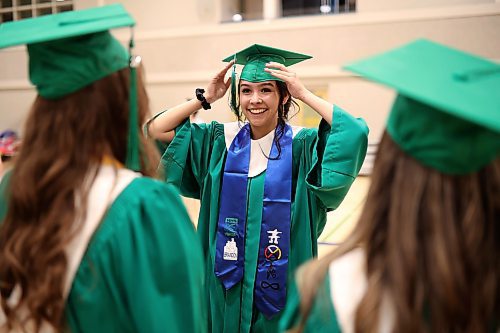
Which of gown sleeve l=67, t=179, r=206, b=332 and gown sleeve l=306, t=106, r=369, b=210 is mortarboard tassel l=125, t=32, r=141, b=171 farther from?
gown sleeve l=306, t=106, r=369, b=210

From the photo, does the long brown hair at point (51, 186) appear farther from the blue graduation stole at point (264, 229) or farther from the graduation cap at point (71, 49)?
the blue graduation stole at point (264, 229)

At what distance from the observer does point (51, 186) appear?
113 centimetres

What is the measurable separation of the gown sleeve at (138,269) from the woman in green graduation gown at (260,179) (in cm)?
114

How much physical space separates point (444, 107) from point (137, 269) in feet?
2.43

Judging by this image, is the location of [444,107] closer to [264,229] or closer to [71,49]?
[71,49]

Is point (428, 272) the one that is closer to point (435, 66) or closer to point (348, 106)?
point (435, 66)

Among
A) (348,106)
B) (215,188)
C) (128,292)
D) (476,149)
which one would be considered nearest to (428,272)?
(476,149)

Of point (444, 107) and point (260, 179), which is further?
point (260, 179)

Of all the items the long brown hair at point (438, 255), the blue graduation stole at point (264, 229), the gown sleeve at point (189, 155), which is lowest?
the blue graduation stole at point (264, 229)

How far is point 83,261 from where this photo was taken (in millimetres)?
1119

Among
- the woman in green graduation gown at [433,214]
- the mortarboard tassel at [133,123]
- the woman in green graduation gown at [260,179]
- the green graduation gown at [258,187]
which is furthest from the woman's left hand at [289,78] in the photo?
the woman in green graduation gown at [433,214]

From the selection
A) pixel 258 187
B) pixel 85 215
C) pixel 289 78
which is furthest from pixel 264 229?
pixel 85 215

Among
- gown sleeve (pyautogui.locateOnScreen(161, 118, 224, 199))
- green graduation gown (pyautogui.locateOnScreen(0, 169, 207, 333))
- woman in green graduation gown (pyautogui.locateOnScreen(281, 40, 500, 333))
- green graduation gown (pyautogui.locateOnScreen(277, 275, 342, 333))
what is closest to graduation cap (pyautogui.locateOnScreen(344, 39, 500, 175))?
woman in green graduation gown (pyautogui.locateOnScreen(281, 40, 500, 333))

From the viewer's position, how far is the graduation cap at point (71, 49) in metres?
1.17
